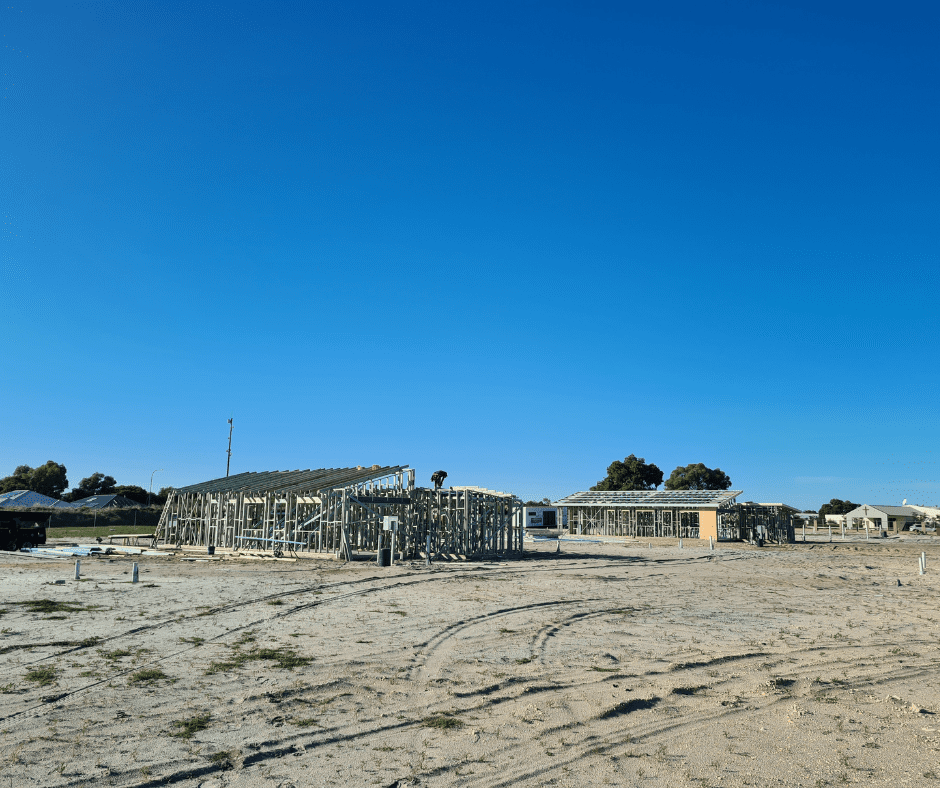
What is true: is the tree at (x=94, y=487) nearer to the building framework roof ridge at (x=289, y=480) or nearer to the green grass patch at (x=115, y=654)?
the building framework roof ridge at (x=289, y=480)

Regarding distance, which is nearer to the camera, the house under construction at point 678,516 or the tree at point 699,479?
the house under construction at point 678,516

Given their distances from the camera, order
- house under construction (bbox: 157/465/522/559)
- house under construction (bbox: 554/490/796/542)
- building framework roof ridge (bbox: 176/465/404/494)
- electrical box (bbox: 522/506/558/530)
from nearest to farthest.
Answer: house under construction (bbox: 157/465/522/559), building framework roof ridge (bbox: 176/465/404/494), house under construction (bbox: 554/490/796/542), electrical box (bbox: 522/506/558/530)

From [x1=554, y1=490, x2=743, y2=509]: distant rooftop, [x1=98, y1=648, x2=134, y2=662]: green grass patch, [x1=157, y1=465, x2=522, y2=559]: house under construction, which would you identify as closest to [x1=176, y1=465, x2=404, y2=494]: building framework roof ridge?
[x1=157, y1=465, x2=522, y2=559]: house under construction

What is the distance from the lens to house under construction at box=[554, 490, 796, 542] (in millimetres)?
56344

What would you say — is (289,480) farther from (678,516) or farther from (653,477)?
(653,477)

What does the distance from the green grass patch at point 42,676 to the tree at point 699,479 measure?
95.2 metres

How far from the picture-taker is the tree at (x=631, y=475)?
95.0 metres

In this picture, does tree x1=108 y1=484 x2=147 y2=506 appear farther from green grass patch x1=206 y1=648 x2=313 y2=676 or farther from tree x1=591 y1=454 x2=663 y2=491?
green grass patch x1=206 y1=648 x2=313 y2=676

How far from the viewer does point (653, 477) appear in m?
97.2

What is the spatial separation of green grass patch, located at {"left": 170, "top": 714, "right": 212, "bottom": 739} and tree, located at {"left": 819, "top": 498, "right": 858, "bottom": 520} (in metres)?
122

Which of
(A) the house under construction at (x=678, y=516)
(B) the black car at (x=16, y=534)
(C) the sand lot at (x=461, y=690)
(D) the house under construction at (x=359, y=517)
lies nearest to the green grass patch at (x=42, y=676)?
(C) the sand lot at (x=461, y=690)

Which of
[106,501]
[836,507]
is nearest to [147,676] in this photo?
[106,501]

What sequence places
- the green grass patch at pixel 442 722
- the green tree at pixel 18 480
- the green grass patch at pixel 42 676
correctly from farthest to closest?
the green tree at pixel 18 480 < the green grass patch at pixel 42 676 < the green grass patch at pixel 442 722

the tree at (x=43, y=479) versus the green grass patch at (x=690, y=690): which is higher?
the tree at (x=43, y=479)
